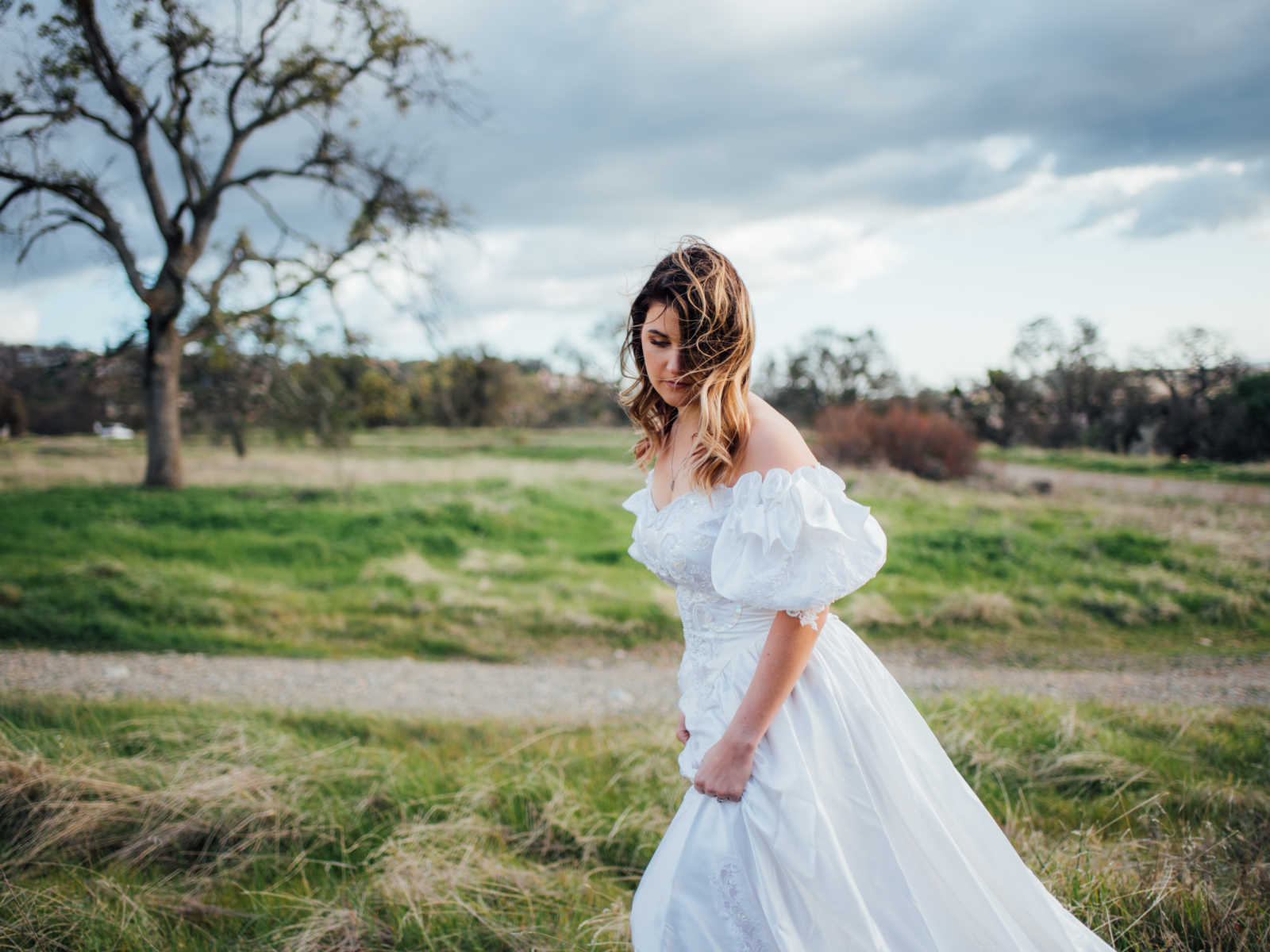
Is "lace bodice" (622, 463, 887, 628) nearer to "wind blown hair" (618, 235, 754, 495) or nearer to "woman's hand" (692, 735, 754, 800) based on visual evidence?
"wind blown hair" (618, 235, 754, 495)

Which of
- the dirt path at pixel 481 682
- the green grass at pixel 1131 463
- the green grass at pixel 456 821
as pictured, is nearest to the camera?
the green grass at pixel 456 821

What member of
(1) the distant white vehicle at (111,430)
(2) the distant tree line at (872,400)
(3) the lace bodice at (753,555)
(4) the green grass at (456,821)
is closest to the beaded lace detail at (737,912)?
(3) the lace bodice at (753,555)

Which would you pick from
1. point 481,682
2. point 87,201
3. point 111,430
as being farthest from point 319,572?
point 111,430

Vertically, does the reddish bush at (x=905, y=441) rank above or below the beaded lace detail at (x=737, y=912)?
above

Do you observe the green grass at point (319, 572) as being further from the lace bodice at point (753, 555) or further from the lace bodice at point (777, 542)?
the lace bodice at point (777, 542)

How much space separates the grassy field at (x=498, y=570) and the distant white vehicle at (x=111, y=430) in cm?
214

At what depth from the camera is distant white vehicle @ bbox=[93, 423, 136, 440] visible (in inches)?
651

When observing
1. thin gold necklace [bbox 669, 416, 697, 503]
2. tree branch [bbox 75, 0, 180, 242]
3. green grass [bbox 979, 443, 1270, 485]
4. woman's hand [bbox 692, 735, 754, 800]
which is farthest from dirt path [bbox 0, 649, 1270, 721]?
tree branch [bbox 75, 0, 180, 242]

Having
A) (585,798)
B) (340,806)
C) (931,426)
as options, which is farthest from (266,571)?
(931,426)

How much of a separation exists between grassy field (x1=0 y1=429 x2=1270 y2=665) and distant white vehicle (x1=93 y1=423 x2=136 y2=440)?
2.14 meters

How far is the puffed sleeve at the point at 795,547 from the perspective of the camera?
1.57m

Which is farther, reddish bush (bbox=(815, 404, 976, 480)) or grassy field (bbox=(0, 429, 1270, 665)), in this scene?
reddish bush (bbox=(815, 404, 976, 480))

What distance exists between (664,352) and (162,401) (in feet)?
45.5

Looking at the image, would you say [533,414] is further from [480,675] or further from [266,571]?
[480,675]
